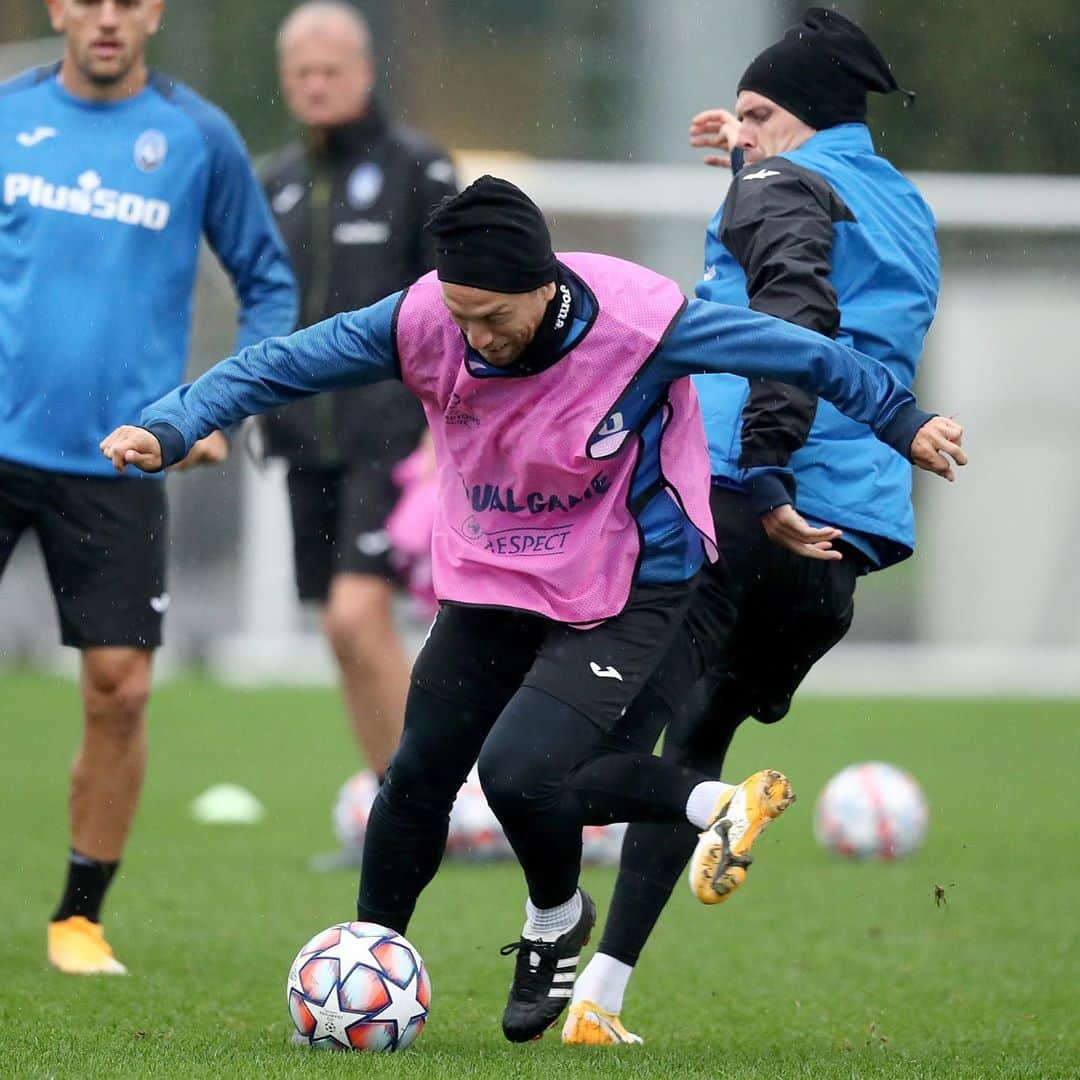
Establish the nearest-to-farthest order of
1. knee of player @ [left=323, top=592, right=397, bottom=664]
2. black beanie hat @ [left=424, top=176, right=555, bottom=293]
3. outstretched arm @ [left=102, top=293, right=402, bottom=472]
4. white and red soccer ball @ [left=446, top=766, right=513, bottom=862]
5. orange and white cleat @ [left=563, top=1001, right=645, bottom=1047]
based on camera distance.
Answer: black beanie hat @ [left=424, top=176, right=555, bottom=293]
outstretched arm @ [left=102, top=293, right=402, bottom=472]
orange and white cleat @ [left=563, top=1001, right=645, bottom=1047]
knee of player @ [left=323, top=592, right=397, bottom=664]
white and red soccer ball @ [left=446, top=766, right=513, bottom=862]

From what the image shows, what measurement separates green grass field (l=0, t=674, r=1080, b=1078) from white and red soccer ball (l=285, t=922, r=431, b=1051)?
90 mm

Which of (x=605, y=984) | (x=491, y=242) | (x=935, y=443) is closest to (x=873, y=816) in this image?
(x=605, y=984)

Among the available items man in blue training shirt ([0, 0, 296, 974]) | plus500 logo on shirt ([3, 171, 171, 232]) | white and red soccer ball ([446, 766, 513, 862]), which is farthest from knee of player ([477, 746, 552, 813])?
white and red soccer ball ([446, 766, 513, 862])

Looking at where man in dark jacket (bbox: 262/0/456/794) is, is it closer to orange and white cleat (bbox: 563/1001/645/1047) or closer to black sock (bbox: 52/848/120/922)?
black sock (bbox: 52/848/120/922)

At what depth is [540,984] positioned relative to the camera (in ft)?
15.8

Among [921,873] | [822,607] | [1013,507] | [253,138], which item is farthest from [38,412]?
[253,138]

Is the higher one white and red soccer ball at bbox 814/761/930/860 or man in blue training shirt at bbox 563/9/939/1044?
man in blue training shirt at bbox 563/9/939/1044

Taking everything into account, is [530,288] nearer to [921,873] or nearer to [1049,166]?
[921,873]

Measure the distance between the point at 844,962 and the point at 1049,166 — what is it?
Result: 12683 mm

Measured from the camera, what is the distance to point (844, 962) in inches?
243

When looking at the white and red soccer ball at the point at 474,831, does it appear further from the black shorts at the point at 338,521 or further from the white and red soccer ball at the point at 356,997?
the white and red soccer ball at the point at 356,997

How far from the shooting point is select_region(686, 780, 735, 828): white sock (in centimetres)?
446

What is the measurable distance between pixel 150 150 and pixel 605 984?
261cm

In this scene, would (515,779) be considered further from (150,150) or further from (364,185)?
(364,185)
